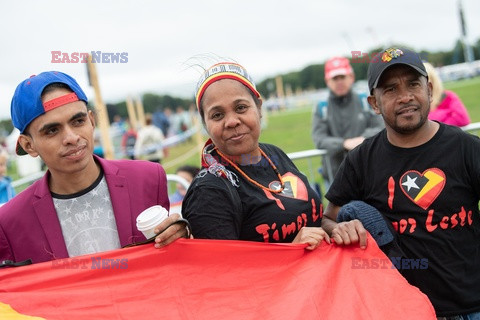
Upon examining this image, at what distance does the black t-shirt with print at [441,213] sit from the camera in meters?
2.29

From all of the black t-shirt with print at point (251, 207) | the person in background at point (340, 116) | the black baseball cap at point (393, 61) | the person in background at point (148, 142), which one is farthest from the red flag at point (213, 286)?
the person in background at point (148, 142)

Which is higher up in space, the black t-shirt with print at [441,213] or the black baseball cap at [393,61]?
the black baseball cap at [393,61]

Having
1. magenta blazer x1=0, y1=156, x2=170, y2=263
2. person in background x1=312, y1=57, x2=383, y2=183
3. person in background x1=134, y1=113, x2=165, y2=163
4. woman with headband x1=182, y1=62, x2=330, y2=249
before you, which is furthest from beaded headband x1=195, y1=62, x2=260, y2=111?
person in background x1=134, y1=113, x2=165, y2=163

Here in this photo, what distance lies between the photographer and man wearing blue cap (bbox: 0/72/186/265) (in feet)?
7.66

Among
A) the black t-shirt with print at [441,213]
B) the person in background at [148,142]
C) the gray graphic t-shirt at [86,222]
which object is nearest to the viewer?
the black t-shirt with print at [441,213]

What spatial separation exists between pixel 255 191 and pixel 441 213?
94 cm

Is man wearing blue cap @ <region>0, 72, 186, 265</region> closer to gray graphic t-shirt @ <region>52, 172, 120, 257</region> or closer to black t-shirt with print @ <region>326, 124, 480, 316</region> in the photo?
gray graphic t-shirt @ <region>52, 172, 120, 257</region>

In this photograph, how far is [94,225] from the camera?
2.45 meters

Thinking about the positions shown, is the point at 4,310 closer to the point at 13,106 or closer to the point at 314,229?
the point at 13,106

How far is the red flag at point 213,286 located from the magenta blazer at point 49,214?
0.38 ft

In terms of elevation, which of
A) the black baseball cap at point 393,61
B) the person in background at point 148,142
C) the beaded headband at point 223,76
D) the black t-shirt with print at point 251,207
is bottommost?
the person in background at point 148,142

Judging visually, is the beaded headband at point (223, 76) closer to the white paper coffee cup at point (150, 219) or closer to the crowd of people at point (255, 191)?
the crowd of people at point (255, 191)

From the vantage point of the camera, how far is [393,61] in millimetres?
2424

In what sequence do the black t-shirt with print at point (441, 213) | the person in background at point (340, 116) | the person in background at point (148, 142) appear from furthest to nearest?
the person in background at point (148, 142)
the person in background at point (340, 116)
the black t-shirt with print at point (441, 213)
